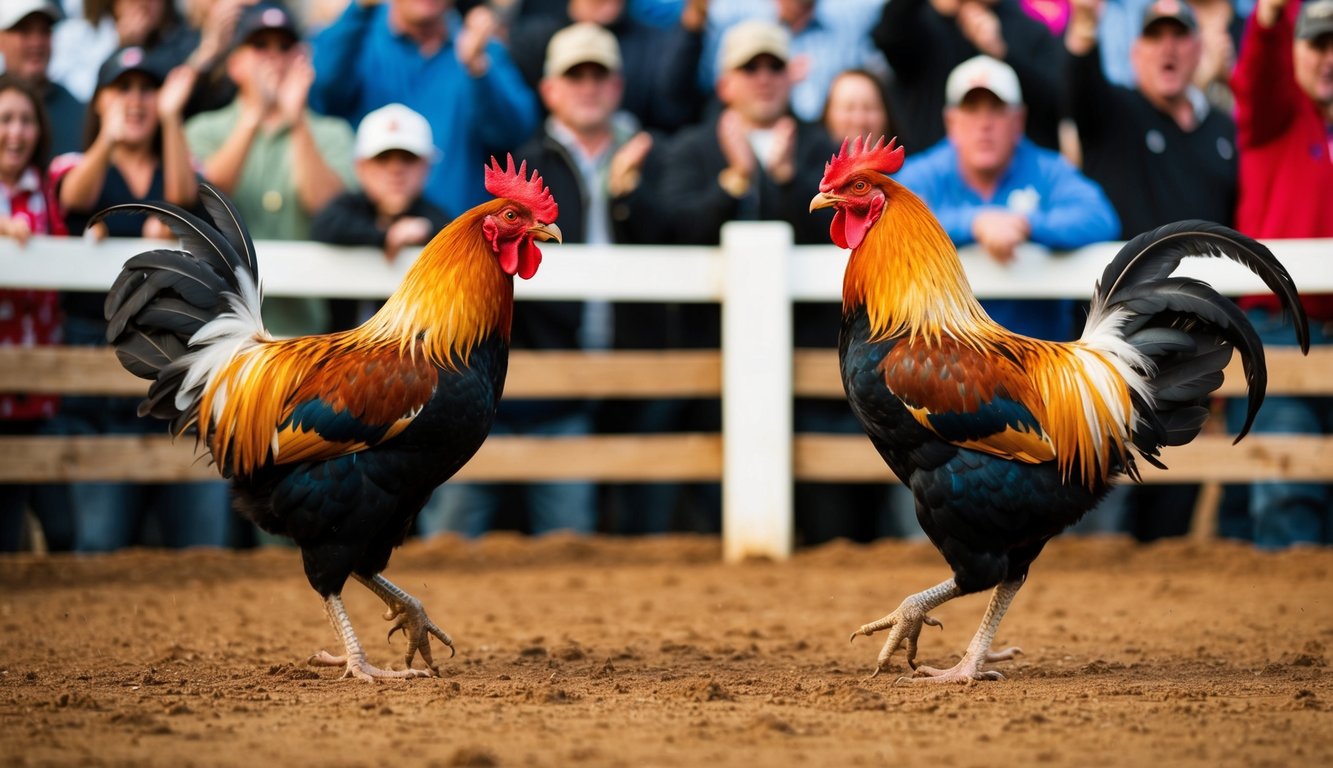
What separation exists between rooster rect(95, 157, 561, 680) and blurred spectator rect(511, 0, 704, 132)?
429 centimetres

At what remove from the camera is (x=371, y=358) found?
5.52m

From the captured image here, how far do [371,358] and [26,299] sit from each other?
12.7 ft

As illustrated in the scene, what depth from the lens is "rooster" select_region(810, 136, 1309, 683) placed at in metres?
5.39

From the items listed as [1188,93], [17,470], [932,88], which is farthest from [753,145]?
[17,470]

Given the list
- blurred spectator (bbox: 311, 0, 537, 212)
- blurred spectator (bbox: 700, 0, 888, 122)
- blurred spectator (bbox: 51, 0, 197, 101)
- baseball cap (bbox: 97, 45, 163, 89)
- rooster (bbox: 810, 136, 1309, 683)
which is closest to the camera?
rooster (bbox: 810, 136, 1309, 683)

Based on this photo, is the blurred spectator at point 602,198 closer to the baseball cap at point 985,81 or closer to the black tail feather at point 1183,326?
the baseball cap at point 985,81

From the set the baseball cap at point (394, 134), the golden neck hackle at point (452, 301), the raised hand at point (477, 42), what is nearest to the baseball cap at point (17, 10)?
the baseball cap at point (394, 134)

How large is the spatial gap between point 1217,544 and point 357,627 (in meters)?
4.72

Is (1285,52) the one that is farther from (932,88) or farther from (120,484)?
(120,484)

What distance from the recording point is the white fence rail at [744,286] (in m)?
8.49

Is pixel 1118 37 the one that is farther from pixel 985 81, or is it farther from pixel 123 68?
pixel 123 68


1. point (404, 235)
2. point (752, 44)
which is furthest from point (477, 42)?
point (752, 44)

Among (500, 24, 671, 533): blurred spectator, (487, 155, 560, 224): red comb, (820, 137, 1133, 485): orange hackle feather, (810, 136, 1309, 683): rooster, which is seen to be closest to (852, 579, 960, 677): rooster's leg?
(810, 136, 1309, 683): rooster

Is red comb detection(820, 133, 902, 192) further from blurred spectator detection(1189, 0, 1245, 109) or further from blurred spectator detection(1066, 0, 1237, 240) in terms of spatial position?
blurred spectator detection(1189, 0, 1245, 109)
